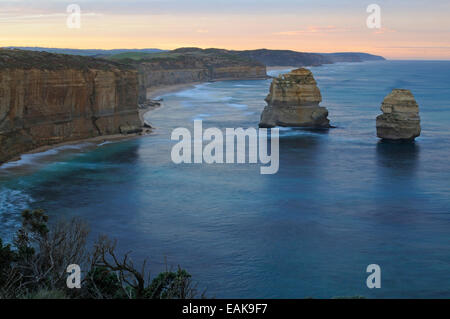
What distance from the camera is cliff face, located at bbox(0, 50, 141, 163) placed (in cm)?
5234

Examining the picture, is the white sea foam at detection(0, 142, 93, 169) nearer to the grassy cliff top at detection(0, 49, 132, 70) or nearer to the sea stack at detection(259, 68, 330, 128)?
the grassy cliff top at detection(0, 49, 132, 70)

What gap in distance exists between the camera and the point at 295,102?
72.8 m

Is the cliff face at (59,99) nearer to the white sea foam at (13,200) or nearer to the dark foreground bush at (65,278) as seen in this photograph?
the white sea foam at (13,200)

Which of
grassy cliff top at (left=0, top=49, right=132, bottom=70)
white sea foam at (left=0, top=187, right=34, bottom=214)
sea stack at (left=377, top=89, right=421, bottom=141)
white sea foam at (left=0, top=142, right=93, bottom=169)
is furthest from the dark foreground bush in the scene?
sea stack at (left=377, top=89, right=421, bottom=141)

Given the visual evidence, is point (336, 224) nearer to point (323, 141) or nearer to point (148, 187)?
point (148, 187)

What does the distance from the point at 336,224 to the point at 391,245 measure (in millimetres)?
4561

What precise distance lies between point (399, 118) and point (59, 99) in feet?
125

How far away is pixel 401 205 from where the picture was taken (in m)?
38.9

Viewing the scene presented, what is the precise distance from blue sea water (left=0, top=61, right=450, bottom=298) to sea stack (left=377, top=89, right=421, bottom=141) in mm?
2060

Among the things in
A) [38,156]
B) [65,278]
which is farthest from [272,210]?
[38,156]

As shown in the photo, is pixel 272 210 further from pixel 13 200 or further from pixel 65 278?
pixel 65 278

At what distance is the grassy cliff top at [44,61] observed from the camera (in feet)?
180
